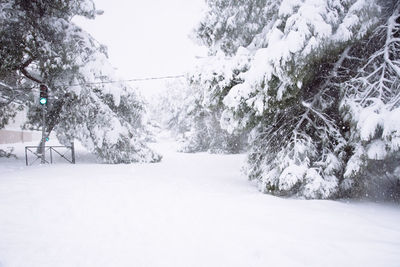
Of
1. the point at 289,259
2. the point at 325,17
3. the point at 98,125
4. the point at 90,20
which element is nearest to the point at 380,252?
the point at 289,259

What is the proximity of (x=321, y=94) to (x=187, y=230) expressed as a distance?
15.2 ft

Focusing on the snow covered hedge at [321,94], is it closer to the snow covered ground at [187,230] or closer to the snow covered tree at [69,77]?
the snow covered ground at [187,230]

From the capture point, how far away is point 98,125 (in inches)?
435

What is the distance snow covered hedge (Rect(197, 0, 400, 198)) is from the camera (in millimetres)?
4473

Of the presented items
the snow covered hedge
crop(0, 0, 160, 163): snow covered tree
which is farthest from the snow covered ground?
crop(0, 0, 160, 163): snow covered tree

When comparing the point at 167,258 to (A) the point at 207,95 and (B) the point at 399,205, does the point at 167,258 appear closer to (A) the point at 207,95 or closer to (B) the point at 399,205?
(A) the point at 207,95

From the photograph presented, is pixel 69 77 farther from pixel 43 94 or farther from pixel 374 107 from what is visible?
pixel 374 107

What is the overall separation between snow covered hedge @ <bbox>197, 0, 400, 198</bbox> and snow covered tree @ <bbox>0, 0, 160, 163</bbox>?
273 inches

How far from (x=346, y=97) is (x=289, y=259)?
3915mm

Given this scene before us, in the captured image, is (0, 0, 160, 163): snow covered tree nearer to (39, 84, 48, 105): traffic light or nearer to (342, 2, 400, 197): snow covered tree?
(39, 84, 48, 105): traffic light

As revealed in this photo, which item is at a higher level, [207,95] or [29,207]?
[207,95]

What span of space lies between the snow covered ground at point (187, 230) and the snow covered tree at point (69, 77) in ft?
18.9

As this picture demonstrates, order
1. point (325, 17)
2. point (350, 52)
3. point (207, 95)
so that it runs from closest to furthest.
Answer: point (325, 17), point (350, 52), point (207, 95)

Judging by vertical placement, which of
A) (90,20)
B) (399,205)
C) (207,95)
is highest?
(90,20)
